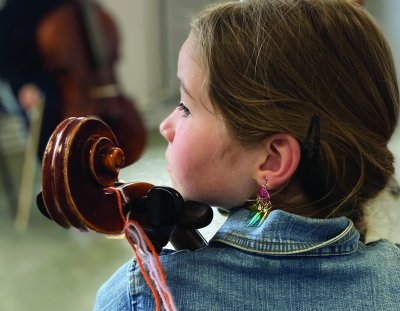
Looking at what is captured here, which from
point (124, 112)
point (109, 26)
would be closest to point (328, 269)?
point (124, 112)

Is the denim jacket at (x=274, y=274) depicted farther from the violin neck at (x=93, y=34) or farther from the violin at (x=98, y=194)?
the violin neck at (x=93, y=34)

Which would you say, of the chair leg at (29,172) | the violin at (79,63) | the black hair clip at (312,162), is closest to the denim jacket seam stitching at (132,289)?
the black hair clip at (312,162)

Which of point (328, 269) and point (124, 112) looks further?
point (124, 112)

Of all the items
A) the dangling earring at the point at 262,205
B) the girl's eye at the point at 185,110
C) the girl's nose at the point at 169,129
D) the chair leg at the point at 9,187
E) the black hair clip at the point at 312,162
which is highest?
the girl's eye at the point at 185,110

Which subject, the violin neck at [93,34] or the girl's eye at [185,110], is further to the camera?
the violin neck at [93,34]

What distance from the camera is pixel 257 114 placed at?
67 cm

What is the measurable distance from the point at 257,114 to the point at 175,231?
6.4 inches

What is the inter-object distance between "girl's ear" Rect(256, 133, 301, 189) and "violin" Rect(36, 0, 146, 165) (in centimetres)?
135

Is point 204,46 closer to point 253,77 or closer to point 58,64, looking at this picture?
point 253,77

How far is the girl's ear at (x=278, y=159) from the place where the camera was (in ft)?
2.23

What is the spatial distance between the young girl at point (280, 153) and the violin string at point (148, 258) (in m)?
0.02

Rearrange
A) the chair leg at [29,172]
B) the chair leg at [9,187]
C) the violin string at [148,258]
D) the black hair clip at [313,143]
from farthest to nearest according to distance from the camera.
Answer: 1. the chair leg at [9,187]
2. the chair leg at [29,172]
3. the black hair clip at [313,143]
4. the violin string at [148,258]

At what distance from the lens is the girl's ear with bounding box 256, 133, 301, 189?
26.8 inches

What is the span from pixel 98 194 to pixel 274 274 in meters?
0.20
